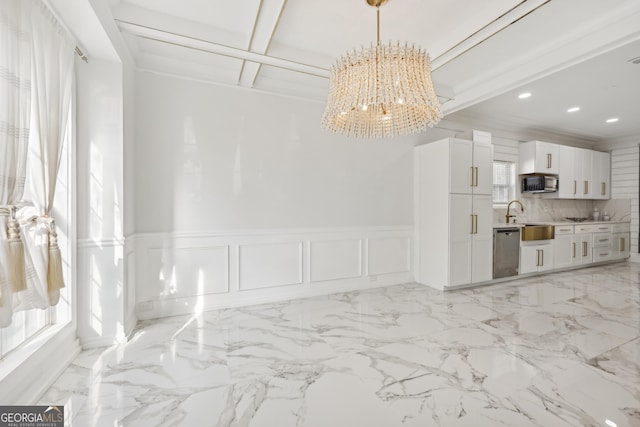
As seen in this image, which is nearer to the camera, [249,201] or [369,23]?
[369,23]

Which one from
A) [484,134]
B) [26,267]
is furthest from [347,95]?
[484,134]

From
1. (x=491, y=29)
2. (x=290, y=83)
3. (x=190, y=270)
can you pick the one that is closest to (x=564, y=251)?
(x=491, y=29)

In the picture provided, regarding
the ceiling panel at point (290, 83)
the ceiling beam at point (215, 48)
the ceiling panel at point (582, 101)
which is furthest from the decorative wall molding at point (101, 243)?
the ceiling panel at point (582, 101)

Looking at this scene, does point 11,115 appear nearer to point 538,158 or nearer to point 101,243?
point 101,243

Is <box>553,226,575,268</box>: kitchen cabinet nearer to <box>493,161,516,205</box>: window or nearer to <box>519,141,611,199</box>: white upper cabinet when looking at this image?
<box>519,141,611,199</box>: white upper cabinet

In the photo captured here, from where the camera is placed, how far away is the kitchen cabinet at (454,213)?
3982 millimetres

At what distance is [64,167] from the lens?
2.24 m

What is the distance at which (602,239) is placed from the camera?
5.72 meters

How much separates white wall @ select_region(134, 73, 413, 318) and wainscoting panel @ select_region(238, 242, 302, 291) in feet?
0.04

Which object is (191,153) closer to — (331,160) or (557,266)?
(331,160)

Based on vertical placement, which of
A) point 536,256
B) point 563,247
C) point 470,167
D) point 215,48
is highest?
point 215,48

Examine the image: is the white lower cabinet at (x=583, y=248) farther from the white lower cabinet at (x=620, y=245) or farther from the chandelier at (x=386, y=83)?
the chandelier at (x=386, y=83)

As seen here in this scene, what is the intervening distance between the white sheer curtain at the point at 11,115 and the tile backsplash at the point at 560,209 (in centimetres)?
608

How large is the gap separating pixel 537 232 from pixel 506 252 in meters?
0.84
